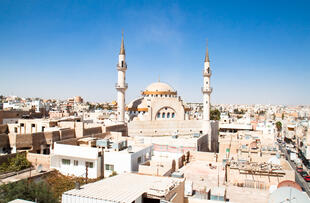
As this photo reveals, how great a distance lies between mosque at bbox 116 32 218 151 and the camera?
1130 inches

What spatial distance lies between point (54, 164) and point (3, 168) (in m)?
2.41

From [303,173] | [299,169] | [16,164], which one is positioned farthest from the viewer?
[299,169]

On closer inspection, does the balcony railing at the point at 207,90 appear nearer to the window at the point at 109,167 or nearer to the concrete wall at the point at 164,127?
the concrete wall at the point at 164,127

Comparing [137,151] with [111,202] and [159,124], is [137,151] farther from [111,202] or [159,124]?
[159,124]

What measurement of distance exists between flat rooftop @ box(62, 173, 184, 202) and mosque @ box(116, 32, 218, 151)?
2059 centimetres

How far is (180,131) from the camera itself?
31062mm

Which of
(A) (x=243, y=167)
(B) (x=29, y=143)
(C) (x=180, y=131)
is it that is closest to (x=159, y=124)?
(C) (x=180, y=131)

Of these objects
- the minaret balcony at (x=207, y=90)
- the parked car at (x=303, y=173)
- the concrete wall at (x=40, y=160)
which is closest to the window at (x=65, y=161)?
the concrete wall at (x=40, y=160)

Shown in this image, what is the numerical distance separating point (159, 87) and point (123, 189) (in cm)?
2857

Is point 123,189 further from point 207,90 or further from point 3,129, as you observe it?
point 207,90

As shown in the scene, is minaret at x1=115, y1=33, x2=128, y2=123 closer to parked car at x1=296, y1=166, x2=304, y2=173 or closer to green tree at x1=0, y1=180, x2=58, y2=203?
parked car at x1=296, y1=166, x2=304, y2=173

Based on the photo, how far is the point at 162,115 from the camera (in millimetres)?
32094

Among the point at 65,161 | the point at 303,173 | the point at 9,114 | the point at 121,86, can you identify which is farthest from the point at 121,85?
the point at 303,173

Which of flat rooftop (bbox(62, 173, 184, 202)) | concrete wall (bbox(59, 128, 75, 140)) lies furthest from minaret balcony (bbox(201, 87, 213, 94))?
flat rooftop (bbox(62, 173, 184, 202))
